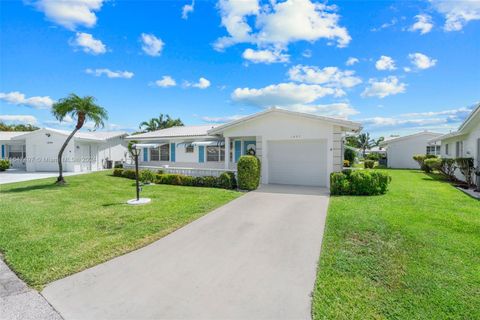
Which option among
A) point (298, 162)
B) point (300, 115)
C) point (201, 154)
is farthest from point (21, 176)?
point (300, 115)

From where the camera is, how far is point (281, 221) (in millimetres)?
6992

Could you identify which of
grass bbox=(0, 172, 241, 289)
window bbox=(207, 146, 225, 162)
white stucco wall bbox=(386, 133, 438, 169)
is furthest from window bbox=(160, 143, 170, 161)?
white stucco wall bbox=(386, 133, 438, 169)

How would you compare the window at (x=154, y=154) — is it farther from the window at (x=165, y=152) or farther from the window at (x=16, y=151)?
the window at (x=16, y=151)

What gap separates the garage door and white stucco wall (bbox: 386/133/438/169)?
69.4ft

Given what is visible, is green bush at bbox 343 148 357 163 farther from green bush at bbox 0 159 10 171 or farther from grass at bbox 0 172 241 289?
green bush at bbox 0 159 10 171

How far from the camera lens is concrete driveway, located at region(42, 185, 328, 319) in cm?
315

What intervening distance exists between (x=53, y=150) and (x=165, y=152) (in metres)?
12.1

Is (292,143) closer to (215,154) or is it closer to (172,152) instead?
(215,154)

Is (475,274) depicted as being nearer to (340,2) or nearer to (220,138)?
(340,2)

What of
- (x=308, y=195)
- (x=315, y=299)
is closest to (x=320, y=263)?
(x=315, y=299)

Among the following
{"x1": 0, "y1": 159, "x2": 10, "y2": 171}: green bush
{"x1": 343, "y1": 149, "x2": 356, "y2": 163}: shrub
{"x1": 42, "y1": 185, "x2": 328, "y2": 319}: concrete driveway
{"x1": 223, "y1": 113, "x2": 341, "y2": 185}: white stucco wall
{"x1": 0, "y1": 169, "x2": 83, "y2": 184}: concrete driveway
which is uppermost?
{"x1": 223, "y1": 113, "x2": 341, "y2": 185}: white stucco wall

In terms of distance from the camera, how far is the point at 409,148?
28.1m

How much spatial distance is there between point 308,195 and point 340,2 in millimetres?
8244

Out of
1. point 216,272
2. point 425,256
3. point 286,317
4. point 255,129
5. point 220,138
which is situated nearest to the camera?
point 286,317
